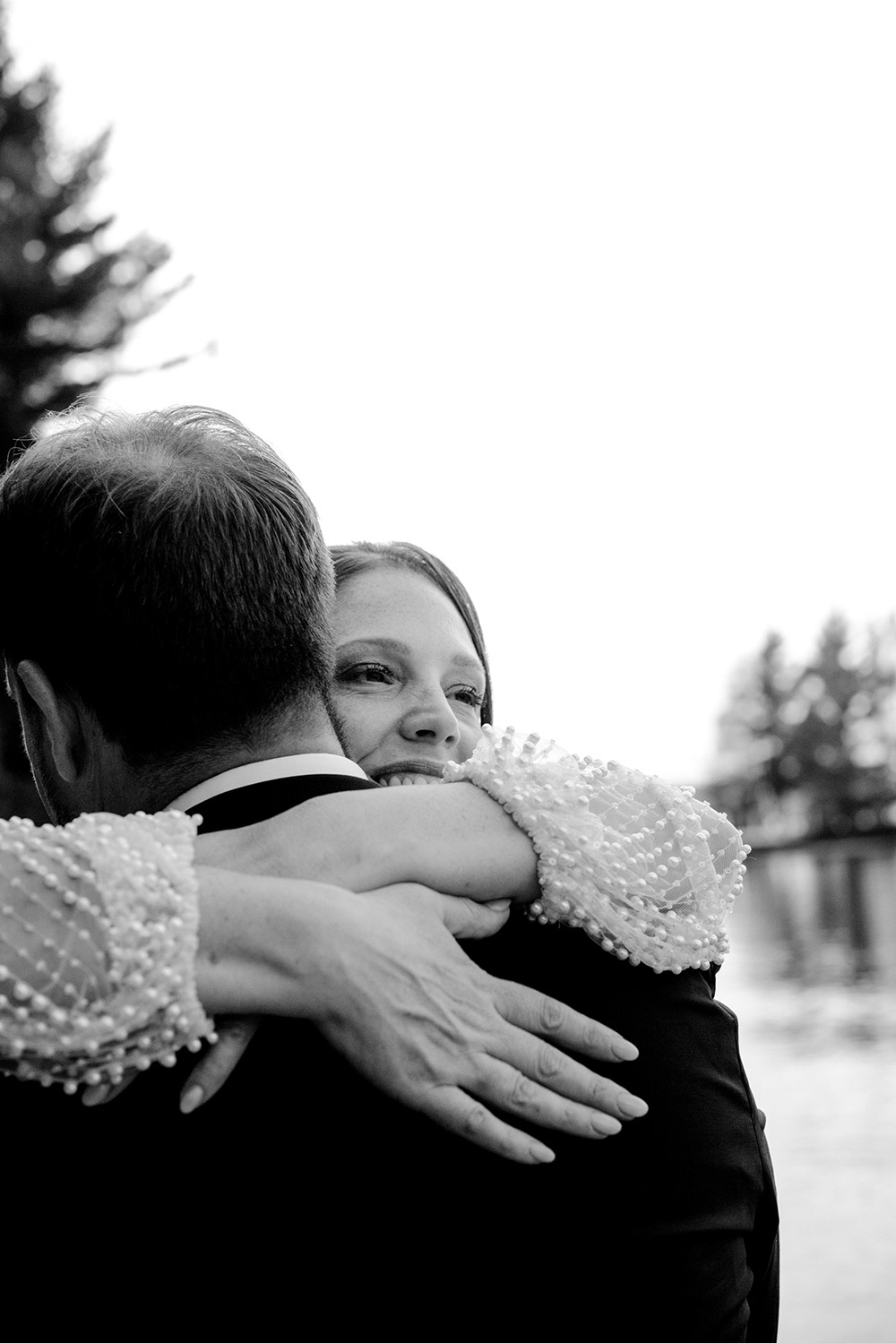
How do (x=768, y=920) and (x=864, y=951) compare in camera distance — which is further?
(x=768, y=920)

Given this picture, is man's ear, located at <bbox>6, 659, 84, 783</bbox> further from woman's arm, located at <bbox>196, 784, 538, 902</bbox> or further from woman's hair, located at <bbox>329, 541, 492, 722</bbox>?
woman's hair, located at <bbox>329, 541, 492, 722</bbox>

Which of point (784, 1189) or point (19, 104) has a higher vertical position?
point (19, 104)

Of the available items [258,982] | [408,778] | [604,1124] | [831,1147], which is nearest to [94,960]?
[258,982]

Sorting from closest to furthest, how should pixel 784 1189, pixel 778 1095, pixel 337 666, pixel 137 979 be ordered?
pixel 137 979 → pixel 337 666 → pixel 784 1189 → pixel 778 1095

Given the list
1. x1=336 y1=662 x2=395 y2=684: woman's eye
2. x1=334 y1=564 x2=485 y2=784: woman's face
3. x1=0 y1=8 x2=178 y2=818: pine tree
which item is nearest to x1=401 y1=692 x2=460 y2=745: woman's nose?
x1=334 y1=564 x2=485 y2=784: woman's face

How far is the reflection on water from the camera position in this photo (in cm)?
630

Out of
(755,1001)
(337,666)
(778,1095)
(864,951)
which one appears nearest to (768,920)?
(864,951)

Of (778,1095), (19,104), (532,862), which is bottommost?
(778,1095)

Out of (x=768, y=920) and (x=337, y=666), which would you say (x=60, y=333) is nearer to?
(x=337, y=666)

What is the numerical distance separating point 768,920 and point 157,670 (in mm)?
25986

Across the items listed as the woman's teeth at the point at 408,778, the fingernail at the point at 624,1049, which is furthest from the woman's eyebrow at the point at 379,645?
the fingernail at the point at 624,1049

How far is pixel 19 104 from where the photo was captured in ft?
55.2

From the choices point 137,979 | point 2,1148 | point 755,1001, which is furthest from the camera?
point 755,1001

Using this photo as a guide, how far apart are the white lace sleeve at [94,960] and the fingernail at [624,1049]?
521mm
